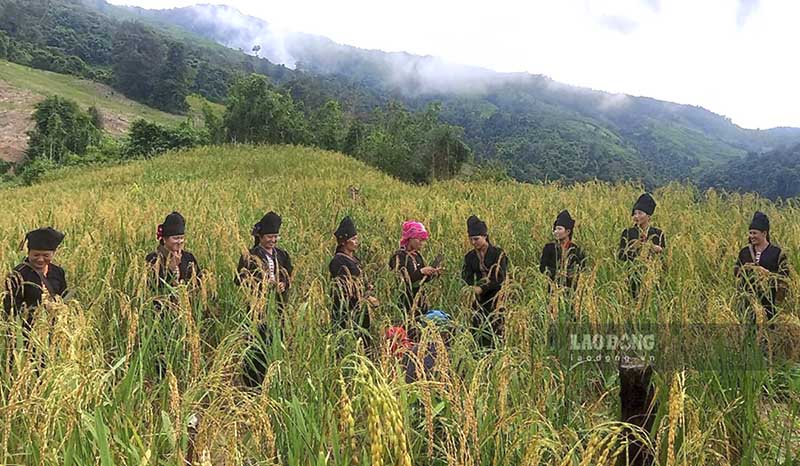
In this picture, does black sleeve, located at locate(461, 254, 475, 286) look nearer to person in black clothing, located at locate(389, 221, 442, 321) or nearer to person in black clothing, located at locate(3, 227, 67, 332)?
person in black clothing, located at locate(389, 221, 442, 321)

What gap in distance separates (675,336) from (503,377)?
3.89ft

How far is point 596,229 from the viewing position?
6.29 meters

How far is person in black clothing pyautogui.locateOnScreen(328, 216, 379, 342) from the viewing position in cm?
328

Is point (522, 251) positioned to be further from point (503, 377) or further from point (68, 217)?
point (68, 217)

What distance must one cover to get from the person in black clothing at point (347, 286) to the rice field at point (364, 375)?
12 cm

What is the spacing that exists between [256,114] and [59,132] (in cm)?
2167

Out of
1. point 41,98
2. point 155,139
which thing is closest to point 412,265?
point 155,139

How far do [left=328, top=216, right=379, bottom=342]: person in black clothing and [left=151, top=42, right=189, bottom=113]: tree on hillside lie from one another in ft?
237

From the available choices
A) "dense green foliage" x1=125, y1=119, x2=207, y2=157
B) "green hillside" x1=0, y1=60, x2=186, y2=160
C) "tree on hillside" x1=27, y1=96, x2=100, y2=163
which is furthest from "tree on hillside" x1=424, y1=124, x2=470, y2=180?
"green hillside" x1=0, y1=60, x2=186, y2=160

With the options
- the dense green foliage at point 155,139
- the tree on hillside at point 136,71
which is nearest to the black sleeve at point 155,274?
the dense green foliage at point 155,139

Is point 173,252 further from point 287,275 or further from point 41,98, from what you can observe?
point 41,98

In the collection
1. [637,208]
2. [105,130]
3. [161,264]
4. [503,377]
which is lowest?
[105,130]

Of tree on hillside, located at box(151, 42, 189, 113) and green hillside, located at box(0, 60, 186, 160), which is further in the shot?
tree on hillside, located at box(151, 42, 189, 113)

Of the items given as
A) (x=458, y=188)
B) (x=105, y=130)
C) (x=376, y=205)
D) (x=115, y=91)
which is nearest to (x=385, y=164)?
(x=458, y=188)
